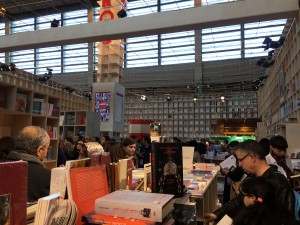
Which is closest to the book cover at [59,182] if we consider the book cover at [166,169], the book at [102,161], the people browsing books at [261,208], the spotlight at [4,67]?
the book at [102,161]

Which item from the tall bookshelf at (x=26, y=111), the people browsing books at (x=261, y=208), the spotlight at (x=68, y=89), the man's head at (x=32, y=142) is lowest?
the people browsing books at (x=261, y=208)

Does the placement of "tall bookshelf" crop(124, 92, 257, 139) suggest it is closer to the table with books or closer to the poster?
the poster

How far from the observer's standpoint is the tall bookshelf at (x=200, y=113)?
48.7 ft

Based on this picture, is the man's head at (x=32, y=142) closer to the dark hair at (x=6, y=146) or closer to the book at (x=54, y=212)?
the book at (x=54, y=212)

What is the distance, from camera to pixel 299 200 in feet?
5.93

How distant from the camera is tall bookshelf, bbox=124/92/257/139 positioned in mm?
14844

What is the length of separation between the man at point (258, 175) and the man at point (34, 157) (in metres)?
1.17

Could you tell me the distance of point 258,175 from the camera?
2000 mm

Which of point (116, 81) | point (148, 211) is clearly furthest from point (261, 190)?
point (116, 81)

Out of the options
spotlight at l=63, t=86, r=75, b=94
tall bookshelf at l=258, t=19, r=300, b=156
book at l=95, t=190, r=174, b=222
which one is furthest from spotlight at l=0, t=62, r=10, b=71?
book at l=95, t=190, r=174, b=222

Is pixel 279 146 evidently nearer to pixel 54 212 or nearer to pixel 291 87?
pixel 54 212

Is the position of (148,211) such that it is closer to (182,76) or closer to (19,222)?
(19,222)

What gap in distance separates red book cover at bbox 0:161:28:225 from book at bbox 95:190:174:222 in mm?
419

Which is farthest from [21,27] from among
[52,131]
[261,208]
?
[261,208]
